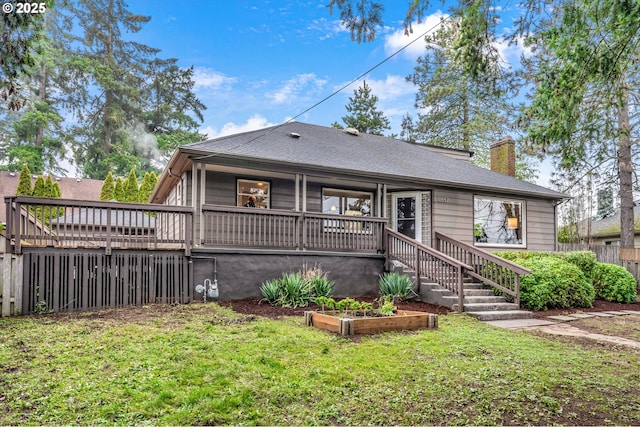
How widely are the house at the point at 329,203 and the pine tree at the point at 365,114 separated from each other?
1682 centimetres

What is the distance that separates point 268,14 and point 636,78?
1369 centimetres

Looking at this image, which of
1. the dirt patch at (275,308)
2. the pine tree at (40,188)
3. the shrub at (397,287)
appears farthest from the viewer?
the pine tree at (40,188)

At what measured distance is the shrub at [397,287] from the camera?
966 centimetres

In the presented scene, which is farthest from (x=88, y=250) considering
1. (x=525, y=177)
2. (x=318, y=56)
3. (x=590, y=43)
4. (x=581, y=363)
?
(x=525, y=177)

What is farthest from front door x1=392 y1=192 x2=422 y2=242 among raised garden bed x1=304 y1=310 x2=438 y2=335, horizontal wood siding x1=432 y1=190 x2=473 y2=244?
raised garden bed x1=304 y1=310 x2=438 y2=335

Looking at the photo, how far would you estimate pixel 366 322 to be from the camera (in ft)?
19.9

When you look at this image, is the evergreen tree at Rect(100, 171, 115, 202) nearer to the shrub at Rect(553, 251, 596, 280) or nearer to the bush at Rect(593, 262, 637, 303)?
the shrub at Rect(553, 251, 596, 280)

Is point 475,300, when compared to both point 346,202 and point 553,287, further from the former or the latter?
point 346,202

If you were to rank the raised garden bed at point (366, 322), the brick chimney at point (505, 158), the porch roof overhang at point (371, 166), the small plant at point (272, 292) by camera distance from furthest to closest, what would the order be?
the brick chimney at point (505, 158), the porch roof overhang at point (371, 166), the small plant at point (272, 292), the raised garden bed at point (366, 322)

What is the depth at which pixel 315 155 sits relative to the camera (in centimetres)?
1160

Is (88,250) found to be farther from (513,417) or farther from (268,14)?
(268,14)

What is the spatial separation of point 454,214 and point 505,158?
5039 millimetres

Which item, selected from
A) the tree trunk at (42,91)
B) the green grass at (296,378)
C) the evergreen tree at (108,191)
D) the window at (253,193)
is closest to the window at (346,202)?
the window at (253,193)

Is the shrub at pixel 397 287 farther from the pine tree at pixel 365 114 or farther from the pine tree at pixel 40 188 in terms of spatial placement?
the pine tree at pixel 365 114
